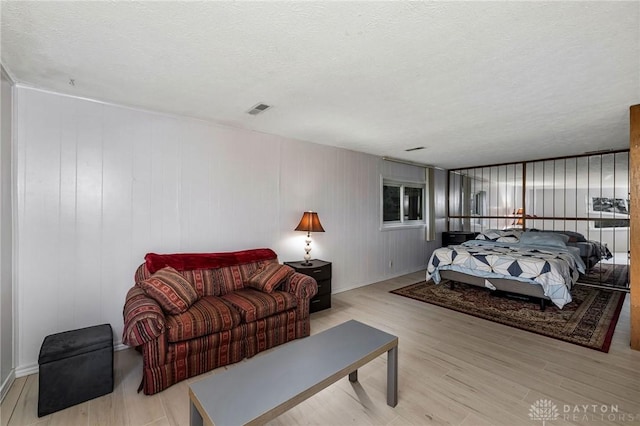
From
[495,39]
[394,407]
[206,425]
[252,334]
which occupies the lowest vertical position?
[394,407]

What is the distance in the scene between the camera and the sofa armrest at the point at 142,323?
6.54 feet

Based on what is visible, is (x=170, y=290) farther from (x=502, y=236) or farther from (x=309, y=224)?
(x=502, y=236)

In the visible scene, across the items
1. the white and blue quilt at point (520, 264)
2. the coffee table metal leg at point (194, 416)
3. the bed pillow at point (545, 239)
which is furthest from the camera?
the bed pillow at point (545, 239)

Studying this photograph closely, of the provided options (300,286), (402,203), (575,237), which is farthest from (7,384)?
(575,237)

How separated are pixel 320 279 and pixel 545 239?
415 cm

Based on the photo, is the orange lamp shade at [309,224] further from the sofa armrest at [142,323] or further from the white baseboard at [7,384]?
the white baseboard at [7,384]

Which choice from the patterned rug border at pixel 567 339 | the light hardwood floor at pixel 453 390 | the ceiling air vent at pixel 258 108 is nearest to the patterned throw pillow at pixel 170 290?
the light hardwood floor at pixel 453 390

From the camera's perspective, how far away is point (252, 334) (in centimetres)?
259

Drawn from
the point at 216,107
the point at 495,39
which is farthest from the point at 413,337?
the point at 216,107

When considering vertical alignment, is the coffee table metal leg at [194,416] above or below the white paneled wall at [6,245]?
below

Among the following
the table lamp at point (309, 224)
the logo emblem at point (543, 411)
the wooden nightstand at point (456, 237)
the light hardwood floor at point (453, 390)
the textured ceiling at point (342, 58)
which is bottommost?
the logo emblem at point (543, 411)

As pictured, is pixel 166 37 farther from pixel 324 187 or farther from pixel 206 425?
pixel 324 187

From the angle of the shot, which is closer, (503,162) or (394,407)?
(394,407)

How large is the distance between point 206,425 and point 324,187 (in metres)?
3.54
